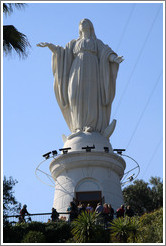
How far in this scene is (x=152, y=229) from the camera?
20.4 meters

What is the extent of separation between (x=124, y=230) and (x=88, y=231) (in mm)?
1563

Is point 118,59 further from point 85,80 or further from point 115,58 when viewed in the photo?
point 85,80

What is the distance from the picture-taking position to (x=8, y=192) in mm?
29719

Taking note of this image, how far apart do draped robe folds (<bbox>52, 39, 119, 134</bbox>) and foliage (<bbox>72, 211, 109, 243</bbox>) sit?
11.8 meters

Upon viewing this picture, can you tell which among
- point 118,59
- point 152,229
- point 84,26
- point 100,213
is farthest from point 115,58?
point 152,229

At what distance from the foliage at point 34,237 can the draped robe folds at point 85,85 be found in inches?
479

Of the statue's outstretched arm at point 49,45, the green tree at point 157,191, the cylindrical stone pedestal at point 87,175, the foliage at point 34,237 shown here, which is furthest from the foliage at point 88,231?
the green tree at point 157,191

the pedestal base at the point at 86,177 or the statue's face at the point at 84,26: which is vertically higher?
the statue's face at the point at 84,26

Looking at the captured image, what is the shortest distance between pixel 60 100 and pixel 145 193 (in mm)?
18172

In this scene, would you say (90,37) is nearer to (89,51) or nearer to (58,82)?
(89,51)

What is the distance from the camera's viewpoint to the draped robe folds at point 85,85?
1286 inches

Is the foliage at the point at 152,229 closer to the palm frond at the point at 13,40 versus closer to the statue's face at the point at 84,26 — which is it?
the palm frond at the point at 13,40

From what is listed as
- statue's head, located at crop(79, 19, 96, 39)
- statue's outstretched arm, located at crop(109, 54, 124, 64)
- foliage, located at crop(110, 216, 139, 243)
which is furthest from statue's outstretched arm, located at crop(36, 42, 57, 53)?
foliage, located at crop(110, 216, 139, 243)

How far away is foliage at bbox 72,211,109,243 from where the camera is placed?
20328 millimetres
